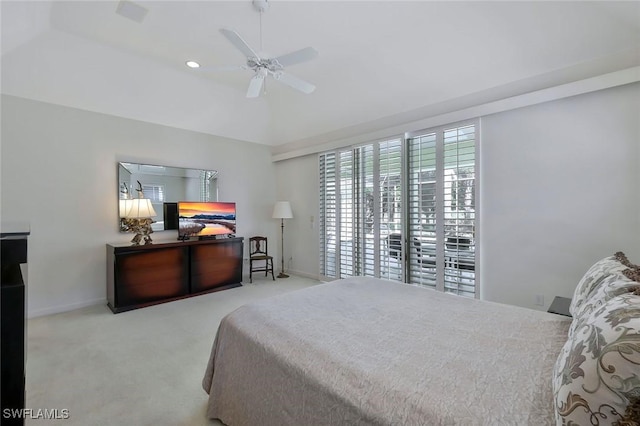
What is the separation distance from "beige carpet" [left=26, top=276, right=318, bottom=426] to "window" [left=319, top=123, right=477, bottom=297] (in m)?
2.14

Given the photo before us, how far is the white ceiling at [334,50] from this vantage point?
254 cm

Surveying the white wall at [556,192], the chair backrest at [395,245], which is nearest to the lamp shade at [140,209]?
the chair backrest at [395,245]

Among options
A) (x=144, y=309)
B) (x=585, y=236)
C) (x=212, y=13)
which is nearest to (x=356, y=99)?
(x=212, y=13)

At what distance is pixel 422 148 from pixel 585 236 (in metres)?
1.95

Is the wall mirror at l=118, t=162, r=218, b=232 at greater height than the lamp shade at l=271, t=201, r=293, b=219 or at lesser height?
greater

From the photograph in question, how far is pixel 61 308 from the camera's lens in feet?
12.0

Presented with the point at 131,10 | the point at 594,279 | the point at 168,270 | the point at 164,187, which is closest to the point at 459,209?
the point at 594,279

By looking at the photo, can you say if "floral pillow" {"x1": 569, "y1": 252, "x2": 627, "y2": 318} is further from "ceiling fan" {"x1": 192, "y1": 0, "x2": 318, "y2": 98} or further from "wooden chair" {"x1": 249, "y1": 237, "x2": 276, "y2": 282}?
"wooden chair" {"x1": 249, "y1": 237, "x2": 276, "y2": 282}

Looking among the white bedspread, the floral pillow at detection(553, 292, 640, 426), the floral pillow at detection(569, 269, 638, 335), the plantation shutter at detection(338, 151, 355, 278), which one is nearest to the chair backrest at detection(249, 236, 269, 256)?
the plantation shutter at detection(338, 151, 355, 278)

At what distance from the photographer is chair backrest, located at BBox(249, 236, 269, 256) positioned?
548cm

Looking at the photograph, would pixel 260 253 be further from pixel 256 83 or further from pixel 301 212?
pixel 256 83

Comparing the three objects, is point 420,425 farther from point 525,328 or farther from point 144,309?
point 144,309

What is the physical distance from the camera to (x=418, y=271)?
385 centimetres

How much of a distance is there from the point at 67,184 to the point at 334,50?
151 inches
